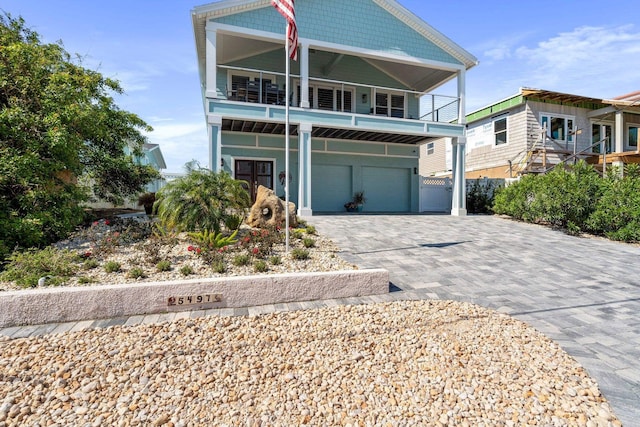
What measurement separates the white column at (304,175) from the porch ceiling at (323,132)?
0.88 meters

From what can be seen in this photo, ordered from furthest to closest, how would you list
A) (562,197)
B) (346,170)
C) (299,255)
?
1. (346,170)
2. (562,197)
3. (299,255)

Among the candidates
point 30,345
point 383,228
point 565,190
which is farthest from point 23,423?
point 565,190

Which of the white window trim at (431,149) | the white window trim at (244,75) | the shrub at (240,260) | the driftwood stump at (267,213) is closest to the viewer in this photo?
the shrub at (240,260)

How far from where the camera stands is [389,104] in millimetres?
14695

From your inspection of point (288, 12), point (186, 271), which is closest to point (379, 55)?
point (288, 12)

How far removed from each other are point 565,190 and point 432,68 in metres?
7.28

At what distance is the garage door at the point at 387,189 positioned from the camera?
575 inches

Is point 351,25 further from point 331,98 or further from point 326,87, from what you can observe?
point 331,98

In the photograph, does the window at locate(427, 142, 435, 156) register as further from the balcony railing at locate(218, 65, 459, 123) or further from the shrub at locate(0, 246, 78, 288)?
the shrub at locate(0, 246, 78, 288)

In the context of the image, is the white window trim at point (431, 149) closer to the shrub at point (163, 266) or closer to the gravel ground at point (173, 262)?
the gravel ground at point (173, 262)

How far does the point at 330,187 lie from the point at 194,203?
341 inches

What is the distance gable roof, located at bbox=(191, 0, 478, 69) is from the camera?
9.75 m

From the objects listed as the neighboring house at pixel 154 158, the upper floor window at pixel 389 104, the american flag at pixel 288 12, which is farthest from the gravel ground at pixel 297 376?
the neighboring house at pixel 154 158

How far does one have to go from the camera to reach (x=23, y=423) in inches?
82.0
